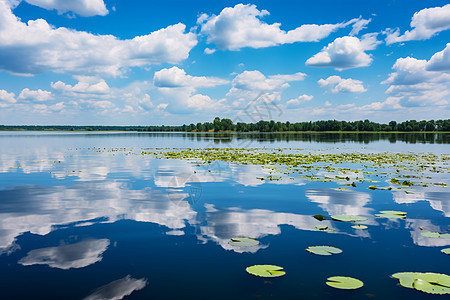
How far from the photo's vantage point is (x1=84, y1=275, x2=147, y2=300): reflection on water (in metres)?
5.82

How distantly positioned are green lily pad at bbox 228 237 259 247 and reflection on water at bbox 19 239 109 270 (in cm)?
319

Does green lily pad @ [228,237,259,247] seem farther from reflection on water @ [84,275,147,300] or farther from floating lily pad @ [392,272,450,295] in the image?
floating lily pad @ [392,272,450,295]

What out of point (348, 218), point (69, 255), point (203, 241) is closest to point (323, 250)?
point (203, 241)

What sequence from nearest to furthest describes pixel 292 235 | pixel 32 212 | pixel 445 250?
pixel 445 250
pixel 292 235
pixel 32 212

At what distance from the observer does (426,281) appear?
613 cm

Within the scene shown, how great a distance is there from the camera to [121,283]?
6.32 metres

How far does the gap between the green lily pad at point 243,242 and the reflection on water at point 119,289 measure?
2.67m

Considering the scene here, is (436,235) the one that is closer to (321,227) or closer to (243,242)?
(321,227)

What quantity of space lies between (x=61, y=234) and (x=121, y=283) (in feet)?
12.8

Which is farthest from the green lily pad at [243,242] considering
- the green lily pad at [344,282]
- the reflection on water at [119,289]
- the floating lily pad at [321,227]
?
the reflection on water at [119,289]

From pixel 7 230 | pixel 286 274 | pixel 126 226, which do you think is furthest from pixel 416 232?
pixel 7 230

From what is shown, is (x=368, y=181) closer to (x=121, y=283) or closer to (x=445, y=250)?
(x=445, y=250)

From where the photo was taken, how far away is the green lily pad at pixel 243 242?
8.31 m

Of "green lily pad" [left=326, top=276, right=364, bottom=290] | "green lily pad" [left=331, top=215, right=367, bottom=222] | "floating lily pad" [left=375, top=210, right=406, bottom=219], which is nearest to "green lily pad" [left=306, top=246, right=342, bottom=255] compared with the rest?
"green lily pad" [left=326, top=276, right=364, bottom=290]
